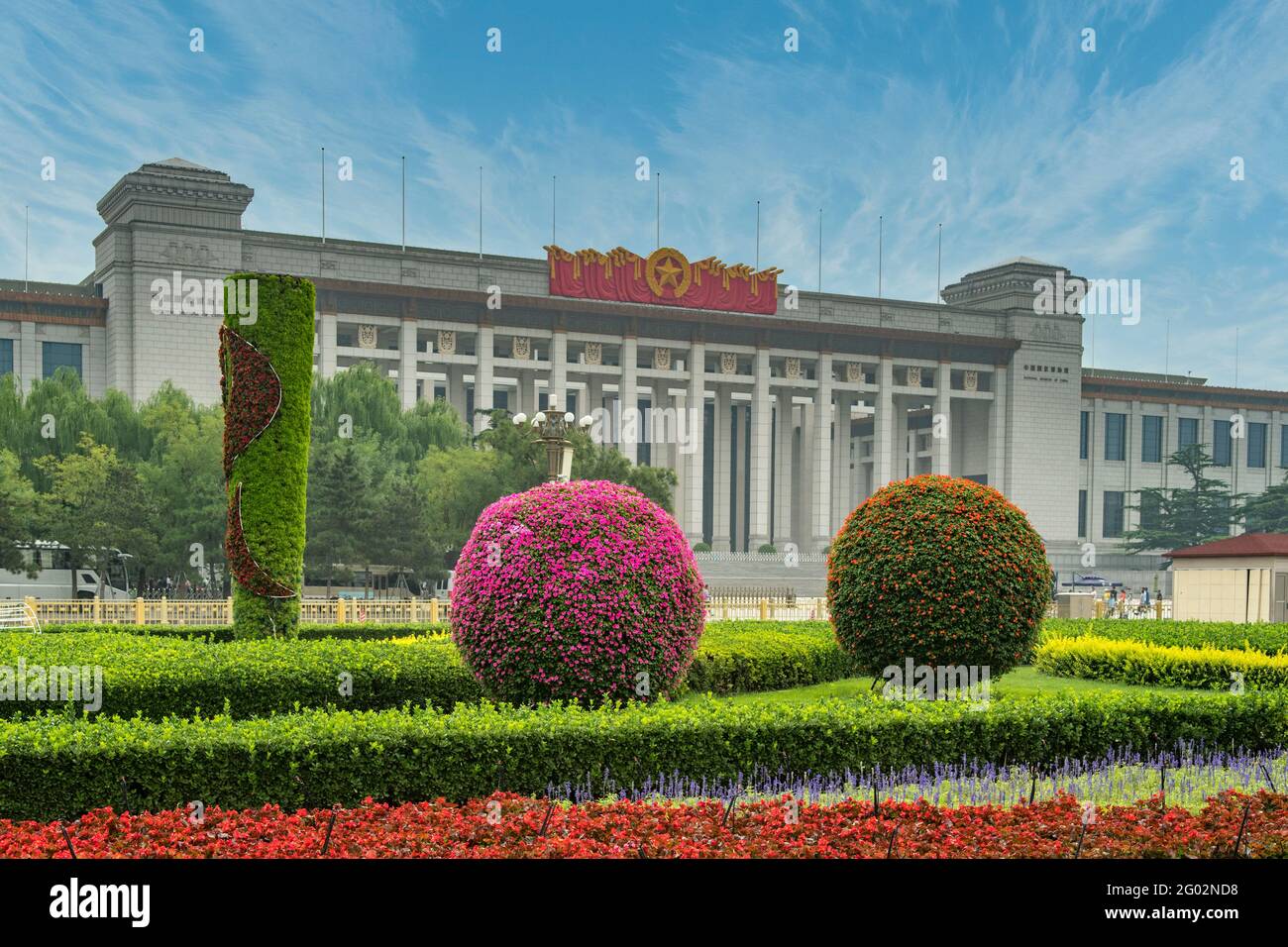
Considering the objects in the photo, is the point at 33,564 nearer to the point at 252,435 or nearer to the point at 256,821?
the point at 252,435

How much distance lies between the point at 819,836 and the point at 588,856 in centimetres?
117

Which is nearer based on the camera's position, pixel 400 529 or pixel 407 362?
pixel 400 529

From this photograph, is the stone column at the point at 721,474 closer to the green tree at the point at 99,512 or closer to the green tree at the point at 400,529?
the green tree at the point at 400,529

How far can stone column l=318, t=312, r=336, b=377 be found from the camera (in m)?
52.4

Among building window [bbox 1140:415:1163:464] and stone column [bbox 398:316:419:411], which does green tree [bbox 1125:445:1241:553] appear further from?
stone column [bbox 398:316:419:411]

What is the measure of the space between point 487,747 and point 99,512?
2570cm

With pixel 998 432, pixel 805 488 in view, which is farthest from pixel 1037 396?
pixel 805 488

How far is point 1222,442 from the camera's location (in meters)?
75.4

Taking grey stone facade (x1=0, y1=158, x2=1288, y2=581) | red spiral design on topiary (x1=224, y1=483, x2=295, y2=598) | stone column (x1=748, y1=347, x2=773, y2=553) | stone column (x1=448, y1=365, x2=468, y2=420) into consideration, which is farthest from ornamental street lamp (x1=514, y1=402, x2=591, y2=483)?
stone column (x1=748, y1=347, x2=773, y2=553)

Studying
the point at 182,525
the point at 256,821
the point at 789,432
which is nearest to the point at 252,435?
the point at 256,821

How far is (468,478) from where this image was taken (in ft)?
119

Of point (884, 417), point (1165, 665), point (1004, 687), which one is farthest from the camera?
point (884, 417)

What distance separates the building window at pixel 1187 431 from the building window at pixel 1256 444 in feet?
15.8

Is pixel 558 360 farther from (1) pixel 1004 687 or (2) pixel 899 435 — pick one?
(1) pixel 1004 687
